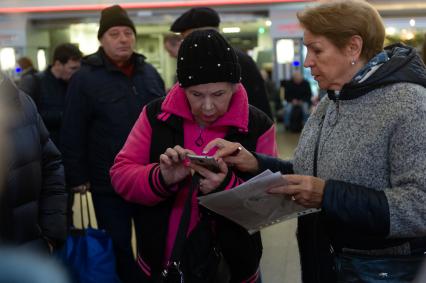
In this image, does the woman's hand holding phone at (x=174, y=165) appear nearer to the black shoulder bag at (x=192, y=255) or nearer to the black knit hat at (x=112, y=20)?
the black shoulder bag at (x=192, y=255)

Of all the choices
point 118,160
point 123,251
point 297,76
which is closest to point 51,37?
point 297,76

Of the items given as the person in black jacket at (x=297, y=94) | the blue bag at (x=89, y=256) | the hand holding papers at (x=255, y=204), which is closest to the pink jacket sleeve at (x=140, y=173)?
the hand holding papers at (x=255, y=204)

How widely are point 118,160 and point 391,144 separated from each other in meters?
1.13

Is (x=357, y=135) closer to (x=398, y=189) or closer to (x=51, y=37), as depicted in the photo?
(x=398, y=189)

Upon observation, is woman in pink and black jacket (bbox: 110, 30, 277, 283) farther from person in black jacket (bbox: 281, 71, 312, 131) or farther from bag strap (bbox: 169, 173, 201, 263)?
person in black jacket (bbox: 281, 71, 312, 131)

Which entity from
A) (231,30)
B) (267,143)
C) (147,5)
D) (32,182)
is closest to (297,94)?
(147,5)

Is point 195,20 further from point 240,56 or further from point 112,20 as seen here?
point 112,20

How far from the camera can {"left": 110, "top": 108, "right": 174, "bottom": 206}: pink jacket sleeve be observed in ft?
7.89

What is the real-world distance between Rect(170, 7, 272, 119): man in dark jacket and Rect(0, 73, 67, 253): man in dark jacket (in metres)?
1.50

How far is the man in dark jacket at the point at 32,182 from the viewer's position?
2344mm

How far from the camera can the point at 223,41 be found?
2.48 m

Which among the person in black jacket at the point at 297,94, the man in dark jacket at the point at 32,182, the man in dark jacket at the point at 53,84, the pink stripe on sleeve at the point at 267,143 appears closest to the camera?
the man in dark jacket at the point at 32,182

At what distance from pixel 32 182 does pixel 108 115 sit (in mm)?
1442

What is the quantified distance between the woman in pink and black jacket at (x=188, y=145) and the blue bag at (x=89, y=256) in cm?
119
